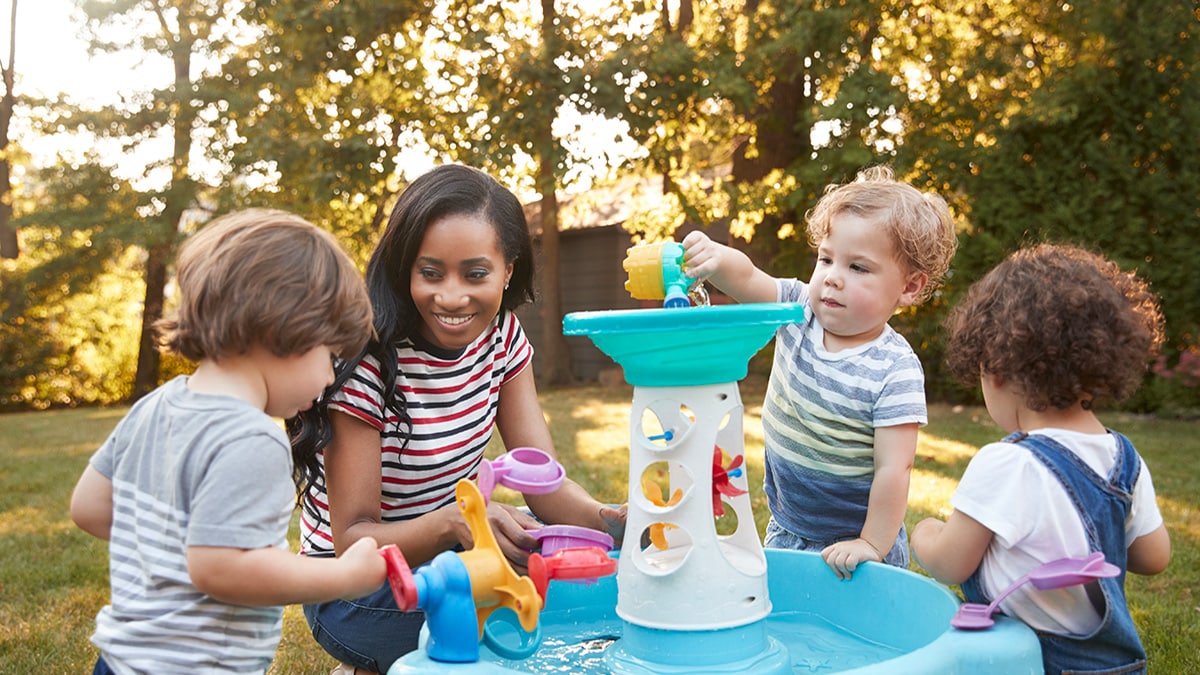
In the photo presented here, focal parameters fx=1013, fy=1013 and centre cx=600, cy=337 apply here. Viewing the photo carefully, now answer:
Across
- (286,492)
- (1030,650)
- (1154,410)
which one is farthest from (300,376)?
(1154,410)

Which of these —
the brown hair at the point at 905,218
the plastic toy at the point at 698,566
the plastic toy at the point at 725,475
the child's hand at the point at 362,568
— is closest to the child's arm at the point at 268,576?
the child's hand at the point at 362,568

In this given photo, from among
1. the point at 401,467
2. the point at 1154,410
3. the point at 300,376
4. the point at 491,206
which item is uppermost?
the point at 491,206

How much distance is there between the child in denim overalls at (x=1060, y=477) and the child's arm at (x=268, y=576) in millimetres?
1155

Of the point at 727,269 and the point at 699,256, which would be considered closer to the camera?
the point at 699,256

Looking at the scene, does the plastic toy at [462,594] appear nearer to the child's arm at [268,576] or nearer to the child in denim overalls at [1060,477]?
the child's arm at [268,576]

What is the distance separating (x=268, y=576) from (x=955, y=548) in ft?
4.19

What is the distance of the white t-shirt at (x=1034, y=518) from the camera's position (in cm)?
190

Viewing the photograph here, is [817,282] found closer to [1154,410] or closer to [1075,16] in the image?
[1154,410]

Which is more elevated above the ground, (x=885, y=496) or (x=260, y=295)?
(x=260, y=295)

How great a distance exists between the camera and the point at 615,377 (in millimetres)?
15094

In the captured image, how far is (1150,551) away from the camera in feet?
6.66

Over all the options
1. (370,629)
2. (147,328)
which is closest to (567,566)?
(370,629)

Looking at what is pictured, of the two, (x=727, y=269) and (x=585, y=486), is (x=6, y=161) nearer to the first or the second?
(x=585, y=486)

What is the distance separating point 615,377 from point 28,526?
1003 cm
